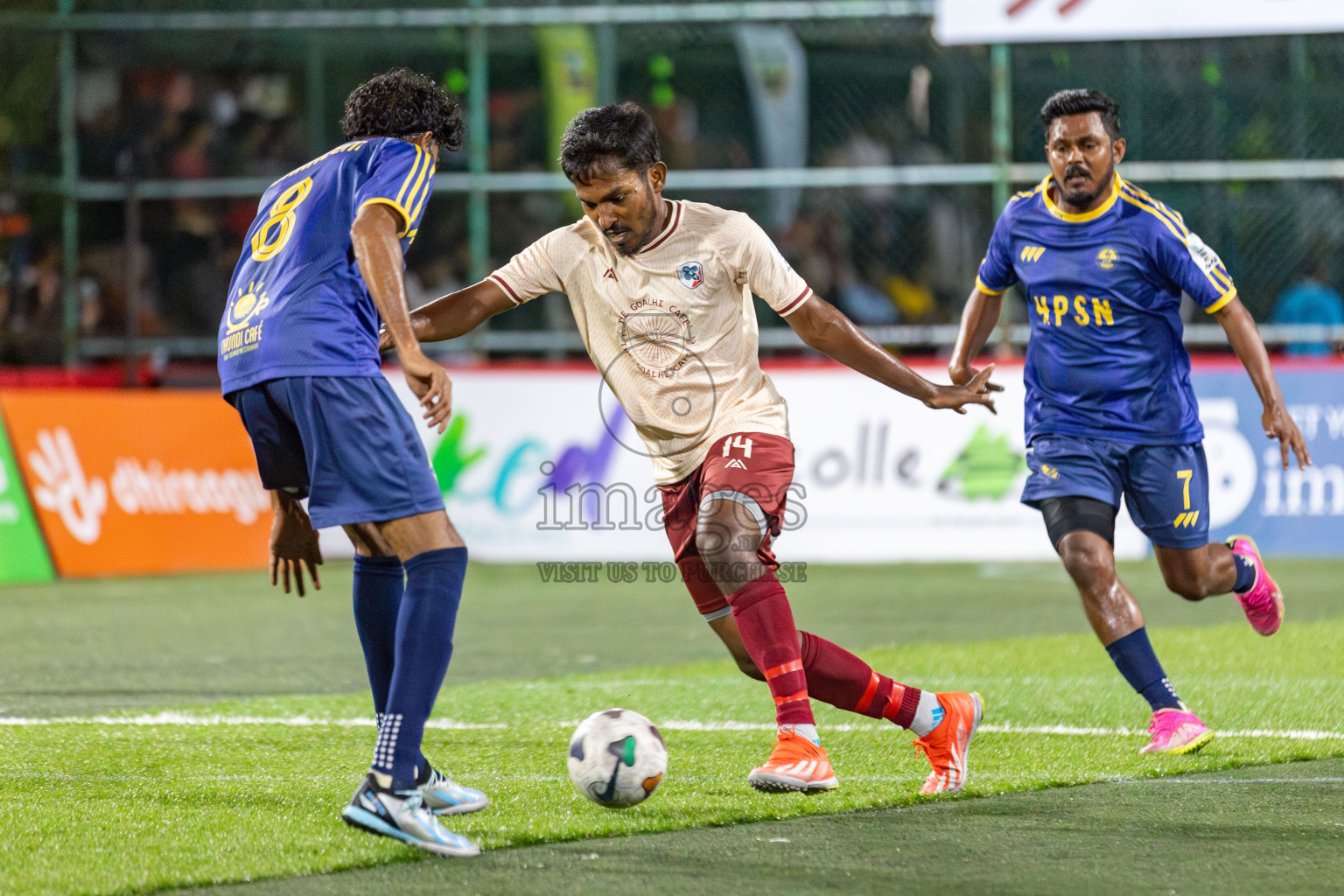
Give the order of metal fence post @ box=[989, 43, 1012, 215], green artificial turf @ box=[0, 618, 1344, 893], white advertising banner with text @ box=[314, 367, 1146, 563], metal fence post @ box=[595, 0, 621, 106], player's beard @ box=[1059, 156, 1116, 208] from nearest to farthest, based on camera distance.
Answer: green artificial turf @ box=[0, 618, 1344, 893] → player's beard @ box=[1059, 156, 1116, 208] → white advertising banner with text @ box=[314, 367, 1146, 563] → metal fence post @ box=[989, 43, 1012, 215] → metal fence post @ box=[595, 0, 621, 106]

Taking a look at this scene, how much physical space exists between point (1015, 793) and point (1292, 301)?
9.77 meters

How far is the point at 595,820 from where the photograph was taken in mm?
4336

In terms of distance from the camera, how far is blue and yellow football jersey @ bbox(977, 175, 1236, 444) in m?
5.75

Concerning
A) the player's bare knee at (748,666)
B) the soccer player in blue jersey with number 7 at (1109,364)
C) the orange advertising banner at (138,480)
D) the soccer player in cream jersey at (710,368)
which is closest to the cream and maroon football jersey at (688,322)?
the soccer player in cream jersey at (710,368)

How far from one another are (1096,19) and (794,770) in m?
9.63

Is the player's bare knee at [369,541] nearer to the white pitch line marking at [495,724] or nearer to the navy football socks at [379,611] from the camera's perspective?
the navy football socks at [379,611]

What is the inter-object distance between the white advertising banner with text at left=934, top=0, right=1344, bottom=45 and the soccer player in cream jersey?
8483mm

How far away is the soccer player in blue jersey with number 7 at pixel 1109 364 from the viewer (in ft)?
18.6

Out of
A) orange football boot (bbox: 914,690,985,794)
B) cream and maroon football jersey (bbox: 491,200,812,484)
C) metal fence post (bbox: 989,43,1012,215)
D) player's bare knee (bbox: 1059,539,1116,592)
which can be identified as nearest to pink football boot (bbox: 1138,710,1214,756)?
player's bare knee (bbox: 1059,539,1116,592)

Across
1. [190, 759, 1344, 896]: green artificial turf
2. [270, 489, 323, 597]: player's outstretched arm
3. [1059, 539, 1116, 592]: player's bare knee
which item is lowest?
[190, 759, 1344, 896]: green artificial turf

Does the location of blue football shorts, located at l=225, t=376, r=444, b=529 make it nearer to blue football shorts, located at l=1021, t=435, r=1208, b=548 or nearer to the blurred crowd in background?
blue football shorts, located at l=1021, t=435, r=1208, b=548

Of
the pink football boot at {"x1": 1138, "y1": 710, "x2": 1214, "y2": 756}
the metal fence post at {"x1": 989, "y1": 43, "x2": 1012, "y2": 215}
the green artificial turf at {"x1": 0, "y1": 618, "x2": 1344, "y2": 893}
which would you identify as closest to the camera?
the green artificial turf at {"x1": 0, "y1": 618, "x2": 1344, "y2": 893}

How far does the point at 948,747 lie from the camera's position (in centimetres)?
479

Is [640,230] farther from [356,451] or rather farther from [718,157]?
[718,157]
